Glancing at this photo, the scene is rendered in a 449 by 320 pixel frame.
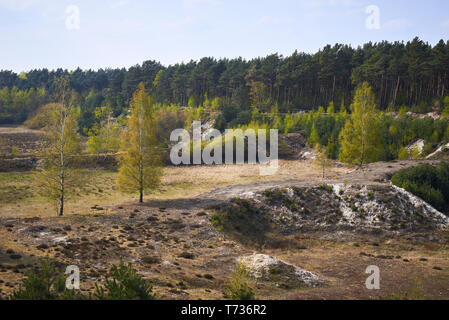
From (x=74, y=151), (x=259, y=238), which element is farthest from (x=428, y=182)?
(x=74, y=151)

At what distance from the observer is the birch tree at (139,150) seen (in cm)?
3108

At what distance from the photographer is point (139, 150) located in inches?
1225

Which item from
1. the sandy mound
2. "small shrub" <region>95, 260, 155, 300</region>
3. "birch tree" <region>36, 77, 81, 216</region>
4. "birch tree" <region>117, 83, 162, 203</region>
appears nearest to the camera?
"small shrub" <region>95, 260, 155, 300</region>

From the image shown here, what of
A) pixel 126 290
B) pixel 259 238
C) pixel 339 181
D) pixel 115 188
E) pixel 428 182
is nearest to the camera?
pixel 126 290

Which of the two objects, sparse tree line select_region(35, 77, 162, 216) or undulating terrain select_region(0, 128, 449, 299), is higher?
sparse tree line select_region(35, 77, 162, 216)

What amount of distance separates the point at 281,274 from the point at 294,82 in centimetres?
7849

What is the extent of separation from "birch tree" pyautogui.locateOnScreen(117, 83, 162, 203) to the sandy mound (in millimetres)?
16027

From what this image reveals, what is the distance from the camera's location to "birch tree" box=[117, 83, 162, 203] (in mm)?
31078

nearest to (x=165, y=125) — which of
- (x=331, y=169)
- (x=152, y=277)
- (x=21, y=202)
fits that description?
(x=331, y=169)

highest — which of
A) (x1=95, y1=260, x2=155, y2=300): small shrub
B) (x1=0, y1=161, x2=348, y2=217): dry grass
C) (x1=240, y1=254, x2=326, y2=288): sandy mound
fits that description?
(x1=95, y1=260, x2=155, y2=300): small shrub

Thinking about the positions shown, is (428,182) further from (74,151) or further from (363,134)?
(74,151)

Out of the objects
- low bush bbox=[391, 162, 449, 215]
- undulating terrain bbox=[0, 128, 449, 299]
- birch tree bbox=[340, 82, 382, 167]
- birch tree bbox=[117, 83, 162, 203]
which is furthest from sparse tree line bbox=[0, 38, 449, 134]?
birch tree bbox=[117, 83, 162, 203]

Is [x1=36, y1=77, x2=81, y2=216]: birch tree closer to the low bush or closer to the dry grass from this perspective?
the dry grass

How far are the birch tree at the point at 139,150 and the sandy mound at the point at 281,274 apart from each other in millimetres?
16027
